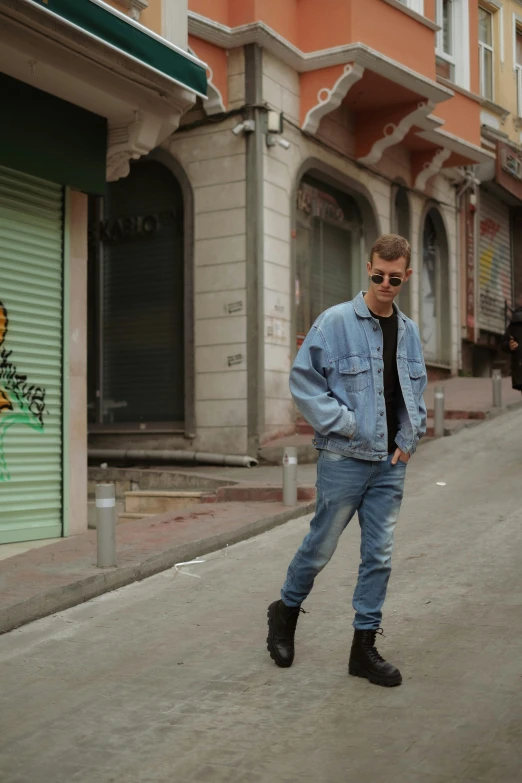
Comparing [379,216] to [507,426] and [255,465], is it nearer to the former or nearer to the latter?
[507,426]

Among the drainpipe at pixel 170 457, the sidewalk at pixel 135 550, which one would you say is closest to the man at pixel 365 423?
the sidewalk at pixel 135 550

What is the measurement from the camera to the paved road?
3.67 metres

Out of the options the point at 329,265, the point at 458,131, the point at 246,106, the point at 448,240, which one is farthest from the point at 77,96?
the point at 448,240

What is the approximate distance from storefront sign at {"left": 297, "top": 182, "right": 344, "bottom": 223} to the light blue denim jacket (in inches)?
448

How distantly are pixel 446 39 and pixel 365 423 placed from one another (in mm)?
17765

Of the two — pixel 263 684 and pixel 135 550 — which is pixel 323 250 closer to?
pixel 135 550

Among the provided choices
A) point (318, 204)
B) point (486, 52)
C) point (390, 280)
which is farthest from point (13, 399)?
point (486, 52)

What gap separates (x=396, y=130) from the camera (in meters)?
16.5

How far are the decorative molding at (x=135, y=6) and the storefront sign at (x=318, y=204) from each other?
20.5 ft

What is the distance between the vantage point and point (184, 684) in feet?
15.4

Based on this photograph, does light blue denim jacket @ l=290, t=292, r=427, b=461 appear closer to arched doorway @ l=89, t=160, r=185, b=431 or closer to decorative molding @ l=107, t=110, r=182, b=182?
decorative molding @ l=107, t=110, r=182, b=182

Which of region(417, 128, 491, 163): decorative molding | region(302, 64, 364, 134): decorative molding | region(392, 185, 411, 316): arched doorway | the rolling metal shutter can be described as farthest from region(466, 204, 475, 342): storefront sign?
region(302, 64, 364, 134): decorative molding

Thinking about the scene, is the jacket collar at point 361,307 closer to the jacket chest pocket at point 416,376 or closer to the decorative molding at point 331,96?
the jacket chest pocket at point 416,376

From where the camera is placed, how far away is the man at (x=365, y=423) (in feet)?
15.0
